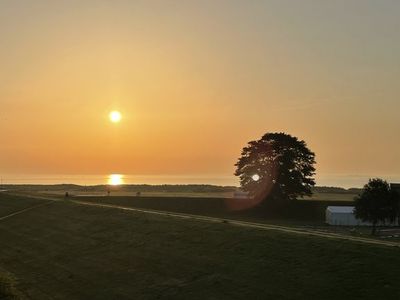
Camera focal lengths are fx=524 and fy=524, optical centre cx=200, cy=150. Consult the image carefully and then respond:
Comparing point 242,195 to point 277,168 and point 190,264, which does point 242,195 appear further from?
point 190,264

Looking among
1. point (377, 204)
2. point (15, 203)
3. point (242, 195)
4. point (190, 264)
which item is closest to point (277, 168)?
point (242, 195)

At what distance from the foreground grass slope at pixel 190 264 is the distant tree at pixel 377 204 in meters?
28.7

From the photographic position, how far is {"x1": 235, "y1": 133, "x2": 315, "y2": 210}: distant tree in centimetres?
8019

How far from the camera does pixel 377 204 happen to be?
6362 cm

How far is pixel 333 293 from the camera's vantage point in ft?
79.7

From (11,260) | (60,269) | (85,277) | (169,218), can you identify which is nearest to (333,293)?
(85,277)

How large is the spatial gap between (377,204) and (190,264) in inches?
1491

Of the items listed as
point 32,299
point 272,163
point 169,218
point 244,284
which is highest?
point 272,163

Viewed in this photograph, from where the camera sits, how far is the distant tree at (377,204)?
63531 mm

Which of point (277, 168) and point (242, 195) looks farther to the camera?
point (242, 195)

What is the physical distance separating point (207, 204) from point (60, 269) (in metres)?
46.6

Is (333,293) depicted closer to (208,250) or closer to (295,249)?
(295,249)

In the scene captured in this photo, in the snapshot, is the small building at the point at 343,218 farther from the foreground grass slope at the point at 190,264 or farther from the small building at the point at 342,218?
the foreground grass slope at the point at 190,264

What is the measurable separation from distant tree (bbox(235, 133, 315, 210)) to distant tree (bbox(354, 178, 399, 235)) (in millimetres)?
16012
